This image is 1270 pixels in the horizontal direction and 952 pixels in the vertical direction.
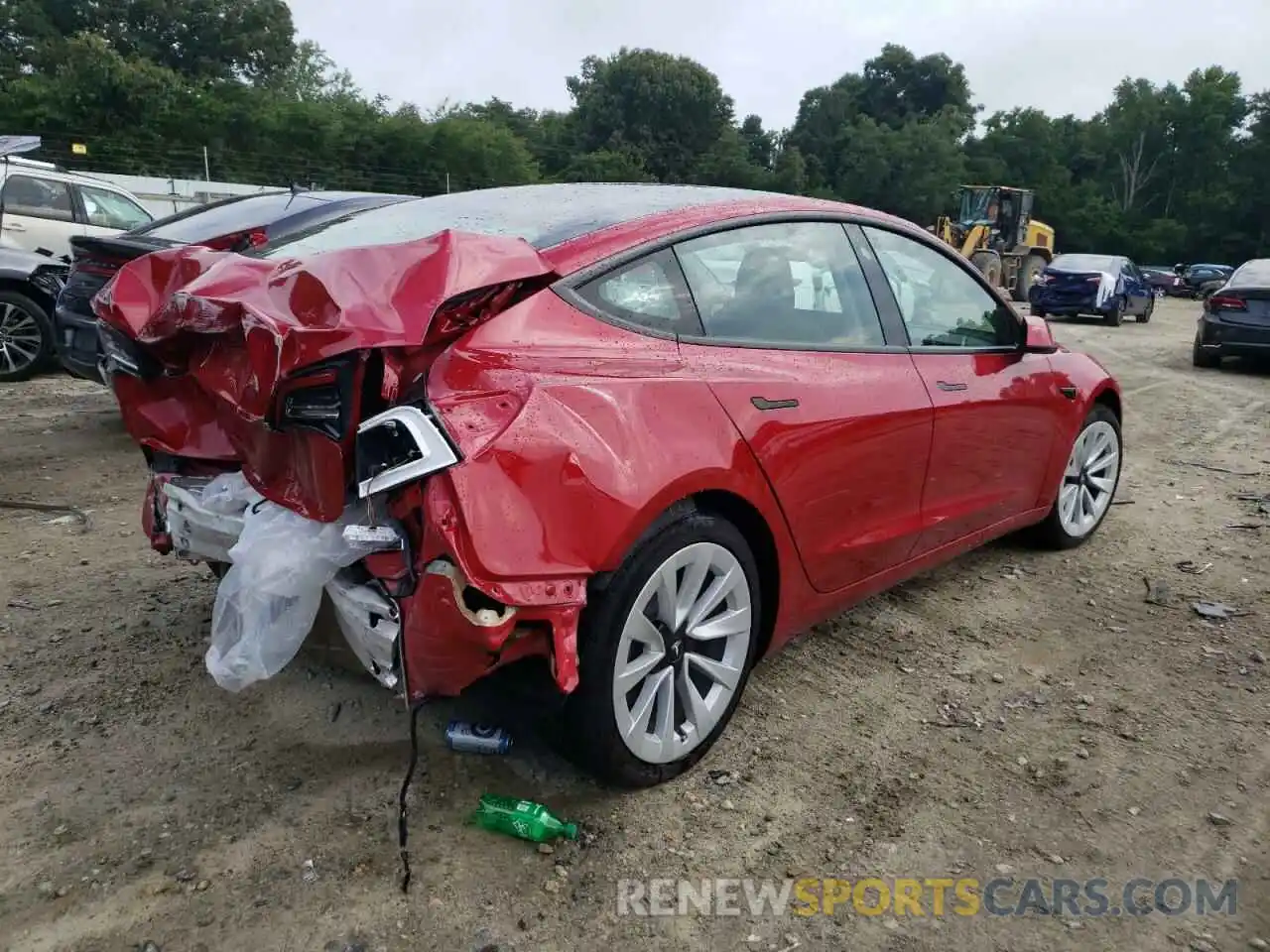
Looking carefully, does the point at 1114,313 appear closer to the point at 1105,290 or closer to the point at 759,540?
the point at 1105,290

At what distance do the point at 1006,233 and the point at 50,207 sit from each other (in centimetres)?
2202

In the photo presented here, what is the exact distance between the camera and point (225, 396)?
230 cm

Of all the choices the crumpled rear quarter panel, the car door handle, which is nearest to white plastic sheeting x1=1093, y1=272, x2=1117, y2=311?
the car door handle

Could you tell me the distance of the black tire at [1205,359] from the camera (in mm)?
11816

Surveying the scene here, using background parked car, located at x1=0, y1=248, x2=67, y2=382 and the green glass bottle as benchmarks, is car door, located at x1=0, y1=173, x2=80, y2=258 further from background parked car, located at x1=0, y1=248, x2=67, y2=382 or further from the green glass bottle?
the green glass bottle

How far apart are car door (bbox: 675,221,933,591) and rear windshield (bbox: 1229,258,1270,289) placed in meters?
10.2

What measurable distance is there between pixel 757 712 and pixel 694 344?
1.21m

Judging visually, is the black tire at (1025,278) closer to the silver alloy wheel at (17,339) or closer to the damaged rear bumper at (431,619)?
the silver alloy wheel at (17,339)

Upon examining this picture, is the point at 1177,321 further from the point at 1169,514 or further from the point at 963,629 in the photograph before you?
the point at 963,629

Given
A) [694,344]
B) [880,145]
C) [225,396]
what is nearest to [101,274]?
[225,396]

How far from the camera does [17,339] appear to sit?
7.82 m

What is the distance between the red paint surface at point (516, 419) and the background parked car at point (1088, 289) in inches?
664

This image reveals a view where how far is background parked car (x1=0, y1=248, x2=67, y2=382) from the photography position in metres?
7.63

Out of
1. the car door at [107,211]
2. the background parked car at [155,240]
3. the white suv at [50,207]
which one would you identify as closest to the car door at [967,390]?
the background parked car at [155,240]
